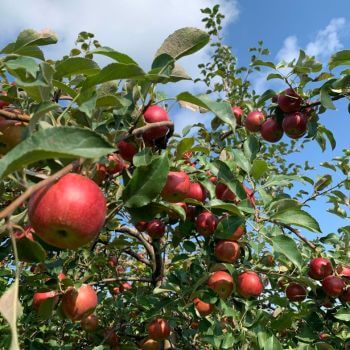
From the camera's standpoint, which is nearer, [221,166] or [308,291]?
[221,166]

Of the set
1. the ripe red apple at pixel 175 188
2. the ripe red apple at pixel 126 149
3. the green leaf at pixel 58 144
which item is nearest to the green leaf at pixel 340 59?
the ripe red apple at pixel 175 188

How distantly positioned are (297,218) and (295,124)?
0.85m

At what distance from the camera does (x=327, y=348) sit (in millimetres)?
2648

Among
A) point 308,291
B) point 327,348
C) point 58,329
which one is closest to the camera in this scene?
point 327,348

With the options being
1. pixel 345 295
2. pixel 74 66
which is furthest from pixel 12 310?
pixel 345 295

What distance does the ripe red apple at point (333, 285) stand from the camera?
2547 millimetres

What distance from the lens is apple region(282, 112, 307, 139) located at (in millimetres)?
2646

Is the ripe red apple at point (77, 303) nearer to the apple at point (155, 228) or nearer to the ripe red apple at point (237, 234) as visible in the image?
the apple at point (155, 228)

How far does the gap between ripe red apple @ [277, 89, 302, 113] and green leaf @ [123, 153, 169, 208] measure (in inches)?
58.6

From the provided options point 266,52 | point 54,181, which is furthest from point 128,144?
point 266,52

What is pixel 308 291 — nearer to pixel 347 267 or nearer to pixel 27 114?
pixel 347 267

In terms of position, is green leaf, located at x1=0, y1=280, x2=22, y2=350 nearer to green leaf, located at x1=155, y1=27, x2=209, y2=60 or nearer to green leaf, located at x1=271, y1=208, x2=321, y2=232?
green leaf, located at x1=155, y1=27, x2=209, y2=60

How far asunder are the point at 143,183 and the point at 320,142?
79.2 inches

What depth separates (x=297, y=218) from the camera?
6.61 ft
